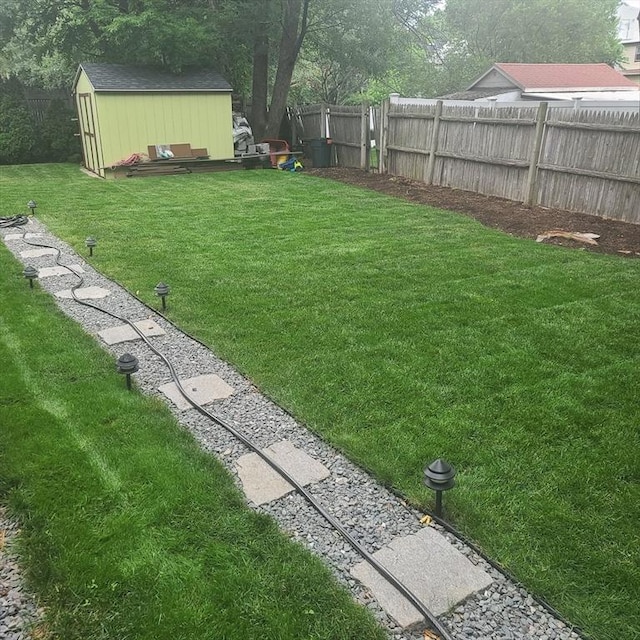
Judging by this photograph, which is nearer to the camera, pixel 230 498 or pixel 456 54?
pixel 230 498

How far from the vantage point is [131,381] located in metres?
4.17

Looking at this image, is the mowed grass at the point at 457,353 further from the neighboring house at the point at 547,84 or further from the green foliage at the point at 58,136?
the neighboring house at the point at 547,84

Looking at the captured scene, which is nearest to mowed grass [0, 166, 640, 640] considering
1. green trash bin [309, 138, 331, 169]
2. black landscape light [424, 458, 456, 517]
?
black landscape light [424, 458, 456, 517]

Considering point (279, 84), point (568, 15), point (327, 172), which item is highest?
point (568, 15)

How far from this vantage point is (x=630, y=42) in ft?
156

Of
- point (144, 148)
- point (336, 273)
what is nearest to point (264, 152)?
point (144, 148)

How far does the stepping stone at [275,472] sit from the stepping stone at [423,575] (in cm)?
63

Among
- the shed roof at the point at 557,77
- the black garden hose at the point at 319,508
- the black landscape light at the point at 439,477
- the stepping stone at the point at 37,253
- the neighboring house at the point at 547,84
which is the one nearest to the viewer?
the black garden hose at the point at 319,508

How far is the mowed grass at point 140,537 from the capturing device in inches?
88.4

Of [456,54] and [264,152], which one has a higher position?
[456,54]

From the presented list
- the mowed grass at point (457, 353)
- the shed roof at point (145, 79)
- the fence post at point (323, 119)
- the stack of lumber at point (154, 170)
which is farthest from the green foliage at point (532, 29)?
the mowed grass at point (457, 353)

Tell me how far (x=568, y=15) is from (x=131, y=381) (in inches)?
1226

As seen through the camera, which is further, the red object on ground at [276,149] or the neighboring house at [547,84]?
the neighboring house at [547,84]

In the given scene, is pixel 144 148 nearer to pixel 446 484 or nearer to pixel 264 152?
pixel 264 152
